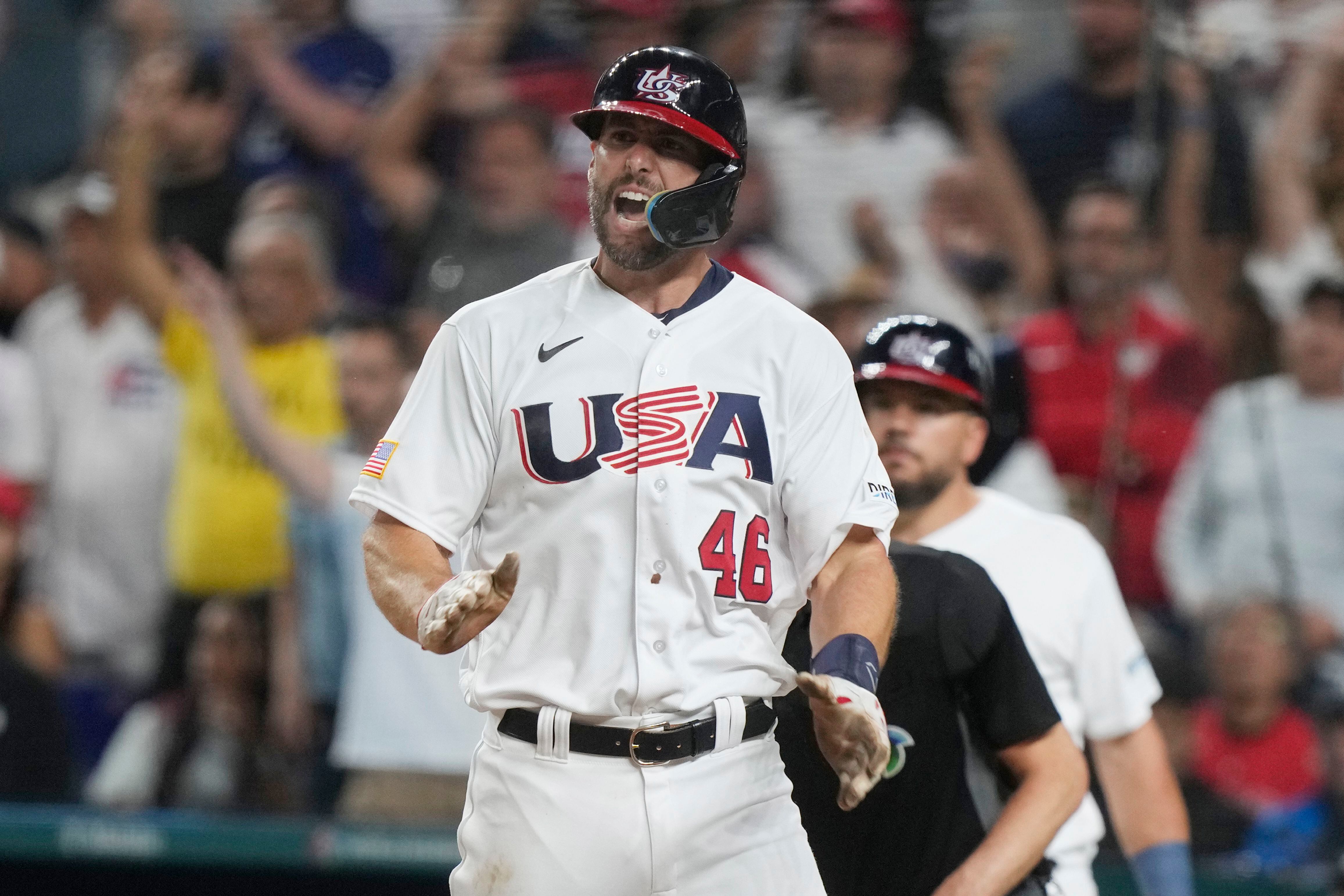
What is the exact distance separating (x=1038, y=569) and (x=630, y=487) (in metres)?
1.19

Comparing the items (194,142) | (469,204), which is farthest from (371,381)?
(194,142)

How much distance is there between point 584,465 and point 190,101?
156 inches

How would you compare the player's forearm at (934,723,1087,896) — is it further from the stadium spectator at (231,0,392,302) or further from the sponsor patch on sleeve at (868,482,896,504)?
the stadium spectator at (231,0,392,302)

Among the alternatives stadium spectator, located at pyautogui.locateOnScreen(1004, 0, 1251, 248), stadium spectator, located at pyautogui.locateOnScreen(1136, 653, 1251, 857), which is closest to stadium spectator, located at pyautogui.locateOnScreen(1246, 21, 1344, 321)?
stadium spectator, located at pyautogui.locateOnScreen(1004, 0, 1251, 248)

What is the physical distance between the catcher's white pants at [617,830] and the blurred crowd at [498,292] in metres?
2.27

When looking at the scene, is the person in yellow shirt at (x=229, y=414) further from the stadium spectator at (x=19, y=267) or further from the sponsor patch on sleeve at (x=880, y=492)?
the sponsor patch on sleeve at (x=880, y=492)

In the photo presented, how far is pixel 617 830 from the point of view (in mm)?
2119

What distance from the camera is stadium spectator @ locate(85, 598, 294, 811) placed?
5094 mm

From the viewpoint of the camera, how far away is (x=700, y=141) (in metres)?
2.31

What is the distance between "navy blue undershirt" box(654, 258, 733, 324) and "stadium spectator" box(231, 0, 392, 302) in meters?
3.16

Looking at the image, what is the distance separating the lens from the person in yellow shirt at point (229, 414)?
5.19 m

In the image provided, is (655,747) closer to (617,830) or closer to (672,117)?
(617,830)

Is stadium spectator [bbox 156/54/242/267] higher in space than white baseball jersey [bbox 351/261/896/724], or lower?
higher

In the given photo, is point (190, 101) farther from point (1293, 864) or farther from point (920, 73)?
point (1293, 864)
